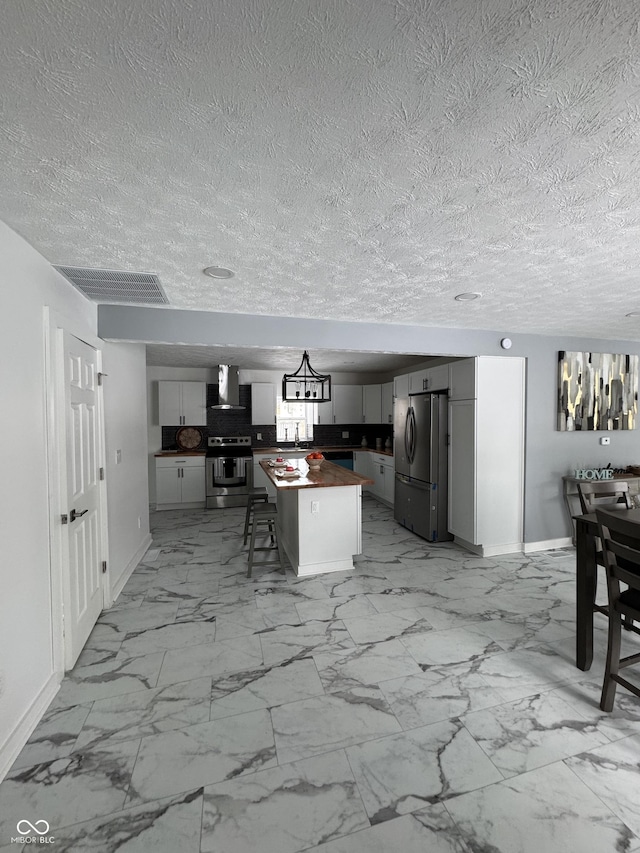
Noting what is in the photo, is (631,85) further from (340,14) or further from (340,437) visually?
(340,437)

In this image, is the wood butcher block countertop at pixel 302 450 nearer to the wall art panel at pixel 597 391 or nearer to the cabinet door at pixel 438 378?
the cabinet door at pixel 438 378

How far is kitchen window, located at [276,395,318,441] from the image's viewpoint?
7.02m

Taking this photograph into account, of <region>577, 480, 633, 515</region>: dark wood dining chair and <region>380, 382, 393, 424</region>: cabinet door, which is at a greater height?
<region>380, 382, 393, 424</region>: cabinet door

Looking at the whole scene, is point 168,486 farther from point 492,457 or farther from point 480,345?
point 480,345

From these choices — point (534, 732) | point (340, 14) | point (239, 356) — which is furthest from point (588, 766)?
point (239, 356)

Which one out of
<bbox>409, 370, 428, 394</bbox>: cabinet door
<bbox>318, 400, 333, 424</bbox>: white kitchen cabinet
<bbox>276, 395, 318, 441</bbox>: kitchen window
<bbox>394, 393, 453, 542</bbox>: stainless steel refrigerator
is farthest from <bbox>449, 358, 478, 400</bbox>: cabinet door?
<bbox>276, 395, 318, 441</bbox>: kitchen window

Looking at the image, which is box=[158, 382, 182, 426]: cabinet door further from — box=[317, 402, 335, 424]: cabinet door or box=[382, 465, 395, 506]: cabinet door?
box=[382, 465, 395, 506]: cabinet door

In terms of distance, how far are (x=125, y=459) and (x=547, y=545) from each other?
4635mm

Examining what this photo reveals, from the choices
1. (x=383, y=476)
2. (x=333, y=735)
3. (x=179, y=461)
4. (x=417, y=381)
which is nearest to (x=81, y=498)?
(x=333, y=735)

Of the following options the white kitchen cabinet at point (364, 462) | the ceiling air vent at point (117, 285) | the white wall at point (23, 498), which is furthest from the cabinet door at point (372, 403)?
the white wall at point (23, 498)

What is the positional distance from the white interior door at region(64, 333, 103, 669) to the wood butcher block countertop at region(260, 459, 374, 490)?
152cm

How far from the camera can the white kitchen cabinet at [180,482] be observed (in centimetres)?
598

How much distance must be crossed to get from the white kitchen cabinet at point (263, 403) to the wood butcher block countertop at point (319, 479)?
228 cm

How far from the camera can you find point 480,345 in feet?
12.6
